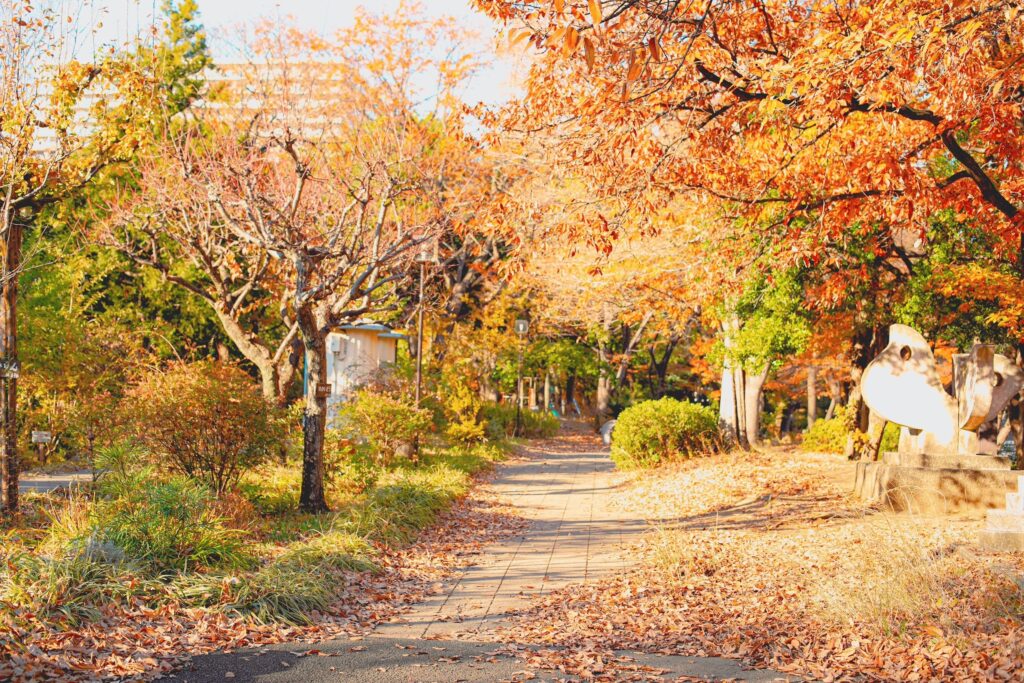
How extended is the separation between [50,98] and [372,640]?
628 centimetres

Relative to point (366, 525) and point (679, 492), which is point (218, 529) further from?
point (679, 492)

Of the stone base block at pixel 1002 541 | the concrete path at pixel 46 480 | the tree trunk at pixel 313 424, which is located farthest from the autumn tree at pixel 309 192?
the stone base block at pixel 1002 541

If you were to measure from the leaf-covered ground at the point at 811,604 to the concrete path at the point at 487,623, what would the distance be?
306 millimetres

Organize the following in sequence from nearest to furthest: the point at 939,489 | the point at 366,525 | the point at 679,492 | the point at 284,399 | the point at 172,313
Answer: the point at 366,525 < the point at 939,489 < the point at 679,492 < the point at 284,399 < the point at 172,313

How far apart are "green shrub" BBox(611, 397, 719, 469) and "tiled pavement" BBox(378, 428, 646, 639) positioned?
Result: 0.68 meters

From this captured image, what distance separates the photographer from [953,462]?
11.7m

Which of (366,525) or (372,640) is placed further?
(366,525)

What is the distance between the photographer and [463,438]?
21297mm

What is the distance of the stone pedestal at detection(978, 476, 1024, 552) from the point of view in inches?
338

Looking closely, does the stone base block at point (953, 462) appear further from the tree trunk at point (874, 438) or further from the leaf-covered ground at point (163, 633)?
the leaf-covered ground at point (163, 633)

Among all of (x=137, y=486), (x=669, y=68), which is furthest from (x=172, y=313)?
(x=669, y=68)

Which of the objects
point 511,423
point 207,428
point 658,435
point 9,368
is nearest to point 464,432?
point 658,435

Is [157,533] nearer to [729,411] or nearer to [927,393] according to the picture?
[927,393]

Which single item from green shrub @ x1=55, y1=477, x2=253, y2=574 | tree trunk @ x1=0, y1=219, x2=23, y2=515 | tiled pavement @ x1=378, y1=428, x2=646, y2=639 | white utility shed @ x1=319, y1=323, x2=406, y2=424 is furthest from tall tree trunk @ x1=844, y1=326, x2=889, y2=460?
tree trunk @ x1=0, y1=219, x2=23, y2=515
